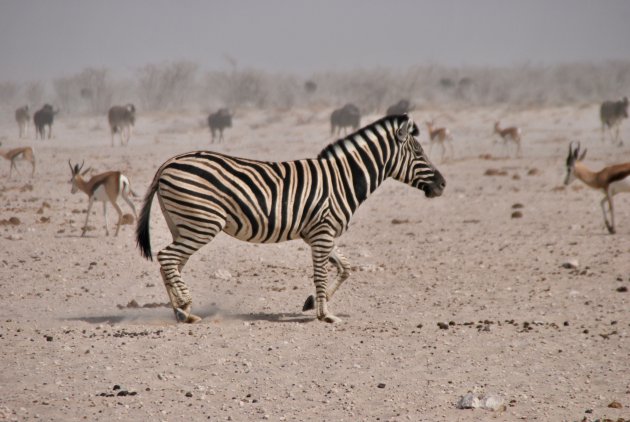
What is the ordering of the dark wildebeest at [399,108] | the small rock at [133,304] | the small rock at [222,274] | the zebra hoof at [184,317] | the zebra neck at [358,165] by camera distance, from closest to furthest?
the zebra hoof at [184,317] → the zebra neck at [358,165] → the small rock at [133,304] → the small rock at [222,274] → the dark wildebeest at [399,108]

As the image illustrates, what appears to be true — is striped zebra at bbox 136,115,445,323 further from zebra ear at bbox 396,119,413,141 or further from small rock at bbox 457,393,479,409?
small rock at bbox 457,393,479,409

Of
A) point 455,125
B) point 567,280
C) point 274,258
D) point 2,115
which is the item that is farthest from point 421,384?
point 2,115

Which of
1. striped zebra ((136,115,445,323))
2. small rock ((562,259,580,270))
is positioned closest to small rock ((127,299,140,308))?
striped zebra ((136,115,445,323))

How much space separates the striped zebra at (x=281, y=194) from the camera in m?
8.64

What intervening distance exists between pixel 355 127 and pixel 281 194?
29152mm

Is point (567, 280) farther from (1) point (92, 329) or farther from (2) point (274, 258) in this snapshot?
(1) point (92, 329)

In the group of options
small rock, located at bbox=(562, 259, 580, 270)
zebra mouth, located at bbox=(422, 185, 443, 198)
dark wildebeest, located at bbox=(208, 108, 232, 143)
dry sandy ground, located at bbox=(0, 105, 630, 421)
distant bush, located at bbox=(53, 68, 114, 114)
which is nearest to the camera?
dry sandy ground, located at bbox=(0, 105, 630, 421)

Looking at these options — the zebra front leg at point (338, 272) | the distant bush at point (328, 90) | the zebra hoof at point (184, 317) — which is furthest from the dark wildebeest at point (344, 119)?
the zebra hoof at point (184, 317)

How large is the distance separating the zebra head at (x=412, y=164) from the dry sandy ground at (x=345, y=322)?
4.24 ft

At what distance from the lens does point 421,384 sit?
→ 23.5 feet

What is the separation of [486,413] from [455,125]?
111 feet

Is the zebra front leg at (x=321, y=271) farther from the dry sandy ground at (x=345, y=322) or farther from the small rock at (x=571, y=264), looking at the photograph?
the small rock at (x=571, y=264)

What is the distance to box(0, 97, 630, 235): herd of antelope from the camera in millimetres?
14547

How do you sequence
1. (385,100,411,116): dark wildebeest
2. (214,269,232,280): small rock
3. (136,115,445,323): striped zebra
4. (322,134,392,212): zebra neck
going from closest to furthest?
(136,115,445,323): striped zebra → (322,134,392,212): zebra neck → (214,269,232,280): small rock → (385,100,411,116): dark wildebeest
